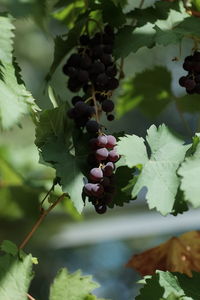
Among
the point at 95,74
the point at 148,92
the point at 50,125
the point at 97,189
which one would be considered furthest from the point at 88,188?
the point at 148,92

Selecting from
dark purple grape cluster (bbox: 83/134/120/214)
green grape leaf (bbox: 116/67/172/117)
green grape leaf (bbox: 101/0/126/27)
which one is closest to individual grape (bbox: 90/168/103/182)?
dark purple grape cluster (bbox: 83/134/120/214)

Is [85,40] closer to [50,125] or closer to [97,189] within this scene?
[50,125]

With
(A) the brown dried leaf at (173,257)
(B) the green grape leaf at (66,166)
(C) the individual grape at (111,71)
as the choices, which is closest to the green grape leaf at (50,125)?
(B) the green grape leaf at (66,166)

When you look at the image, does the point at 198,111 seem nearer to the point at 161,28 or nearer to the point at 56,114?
the point at 161,28


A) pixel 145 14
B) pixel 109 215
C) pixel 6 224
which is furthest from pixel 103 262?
pixel 145 14

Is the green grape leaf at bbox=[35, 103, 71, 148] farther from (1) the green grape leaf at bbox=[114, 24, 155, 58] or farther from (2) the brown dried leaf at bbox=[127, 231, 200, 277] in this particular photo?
(2) the brown dried leaf at bbox=[127, 231, 200, 277]
